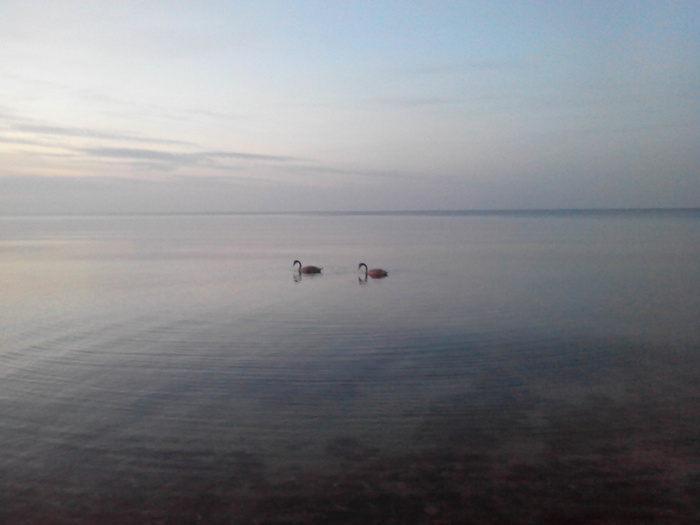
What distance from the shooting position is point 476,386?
9.53 meters

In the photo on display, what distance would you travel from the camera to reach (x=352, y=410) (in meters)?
8.55

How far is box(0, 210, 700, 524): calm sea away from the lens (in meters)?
5.97

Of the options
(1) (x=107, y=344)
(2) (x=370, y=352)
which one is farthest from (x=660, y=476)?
(1) (x=107, y=344)

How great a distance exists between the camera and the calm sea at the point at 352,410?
19.6 ft

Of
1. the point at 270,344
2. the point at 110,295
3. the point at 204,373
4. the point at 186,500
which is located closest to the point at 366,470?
the point at 186,500

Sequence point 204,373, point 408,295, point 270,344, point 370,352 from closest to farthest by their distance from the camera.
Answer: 1. point 204,373
2. point 370,352
3. point 270,344
4. point 408,295

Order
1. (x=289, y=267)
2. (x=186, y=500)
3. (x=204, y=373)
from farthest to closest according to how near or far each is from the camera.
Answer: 1. (x=289, y=267)
2. (x=204, y=373)
3. (x=186, y=500)

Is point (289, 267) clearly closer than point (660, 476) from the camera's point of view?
No

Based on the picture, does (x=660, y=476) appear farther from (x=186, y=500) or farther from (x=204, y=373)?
(x=204, y=373)

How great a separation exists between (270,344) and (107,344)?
3967mm

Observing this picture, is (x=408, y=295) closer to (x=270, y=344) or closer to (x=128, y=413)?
(x=270, y=344)

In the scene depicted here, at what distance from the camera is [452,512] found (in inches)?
226

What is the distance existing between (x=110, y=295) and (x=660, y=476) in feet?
63.0

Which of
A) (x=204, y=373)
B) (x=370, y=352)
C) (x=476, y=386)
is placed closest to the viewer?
(x=476, y=386)
